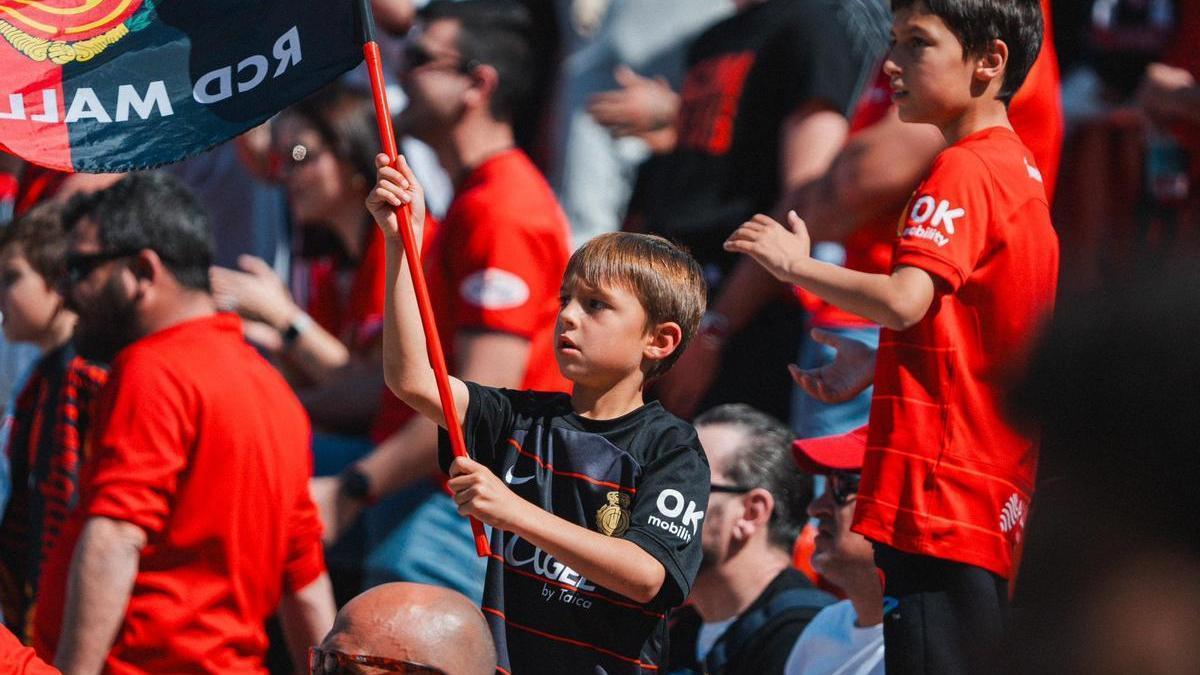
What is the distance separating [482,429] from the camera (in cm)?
320

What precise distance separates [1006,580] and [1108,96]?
3.45 meters

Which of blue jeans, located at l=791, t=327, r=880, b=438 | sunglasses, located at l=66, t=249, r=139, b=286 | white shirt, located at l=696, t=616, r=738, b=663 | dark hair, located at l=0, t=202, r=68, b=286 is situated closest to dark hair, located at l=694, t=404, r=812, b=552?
blue jeans, located at l=791, t=327, r=880, b=438

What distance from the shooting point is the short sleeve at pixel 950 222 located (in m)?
3.19

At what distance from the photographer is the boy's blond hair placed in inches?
126

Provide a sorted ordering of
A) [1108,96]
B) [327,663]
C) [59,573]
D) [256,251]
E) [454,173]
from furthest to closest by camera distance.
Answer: [256,251], [1108,96], [454,173], [59,573], [327,663]

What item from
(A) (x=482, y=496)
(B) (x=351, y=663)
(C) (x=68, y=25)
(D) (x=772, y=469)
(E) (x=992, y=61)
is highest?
(C) (x=68, y=25)

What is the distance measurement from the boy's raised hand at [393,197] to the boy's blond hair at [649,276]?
1.03 feet

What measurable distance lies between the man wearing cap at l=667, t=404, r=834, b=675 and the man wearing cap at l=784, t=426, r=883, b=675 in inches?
6.5

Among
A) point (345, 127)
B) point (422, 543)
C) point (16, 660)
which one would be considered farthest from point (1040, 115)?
point (345, 127)

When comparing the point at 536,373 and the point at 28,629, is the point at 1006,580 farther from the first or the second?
the point at 28,629

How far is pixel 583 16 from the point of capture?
7668 millimetres

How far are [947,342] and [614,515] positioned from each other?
723 mm

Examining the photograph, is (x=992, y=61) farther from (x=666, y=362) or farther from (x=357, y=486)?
(x=357, y=486)

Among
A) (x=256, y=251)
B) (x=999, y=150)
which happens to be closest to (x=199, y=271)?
(x=999, y=150)
